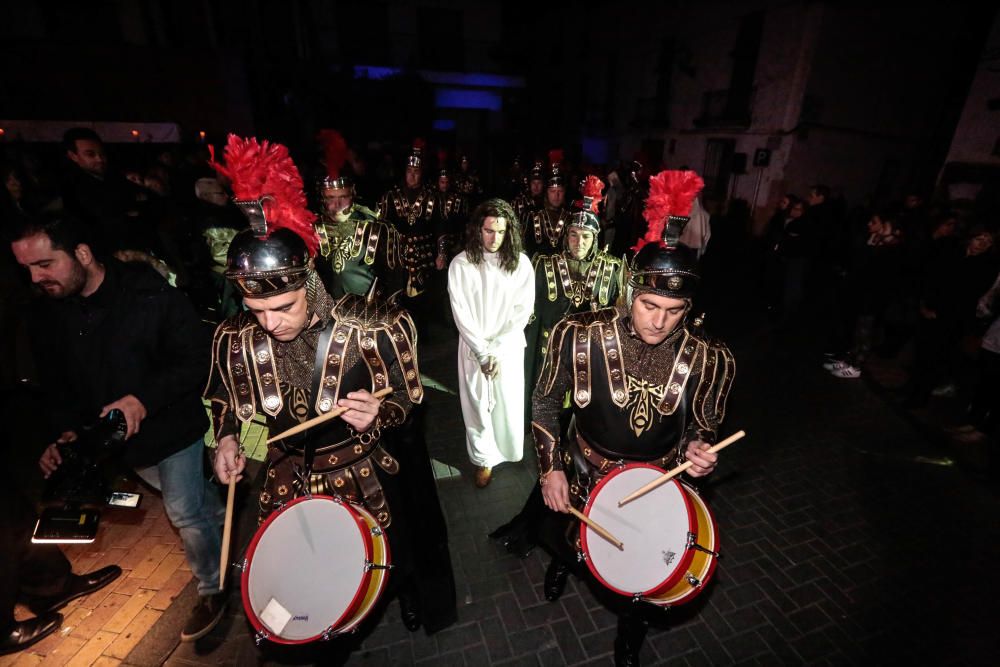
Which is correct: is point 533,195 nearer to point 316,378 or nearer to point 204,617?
point 316,378

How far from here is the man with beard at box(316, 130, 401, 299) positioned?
5621 mm

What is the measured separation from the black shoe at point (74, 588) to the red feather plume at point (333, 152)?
457 centimetres

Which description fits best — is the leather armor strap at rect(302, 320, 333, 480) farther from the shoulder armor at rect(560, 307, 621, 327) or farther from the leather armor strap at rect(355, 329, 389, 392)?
the shoulder armor at rect(560, 307, 621, 327)

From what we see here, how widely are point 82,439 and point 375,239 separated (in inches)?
145

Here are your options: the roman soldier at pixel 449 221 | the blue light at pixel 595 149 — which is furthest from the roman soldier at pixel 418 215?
the blue light at pixel 595 149

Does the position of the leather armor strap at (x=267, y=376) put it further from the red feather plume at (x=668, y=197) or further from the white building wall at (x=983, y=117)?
the white building wall at (x=983, y=117)

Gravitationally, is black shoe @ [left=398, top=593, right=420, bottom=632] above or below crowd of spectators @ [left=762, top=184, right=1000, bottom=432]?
below

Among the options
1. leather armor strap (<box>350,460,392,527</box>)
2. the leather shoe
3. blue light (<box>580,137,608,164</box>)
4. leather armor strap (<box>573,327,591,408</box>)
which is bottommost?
the leather shoe

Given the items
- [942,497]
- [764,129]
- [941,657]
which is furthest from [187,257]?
[764,129]

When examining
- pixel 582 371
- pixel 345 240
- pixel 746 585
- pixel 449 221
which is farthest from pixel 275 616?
pixel 449 221

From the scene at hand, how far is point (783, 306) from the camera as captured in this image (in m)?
9.02

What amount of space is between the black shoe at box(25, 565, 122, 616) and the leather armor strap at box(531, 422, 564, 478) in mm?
3531

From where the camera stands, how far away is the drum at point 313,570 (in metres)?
2.03

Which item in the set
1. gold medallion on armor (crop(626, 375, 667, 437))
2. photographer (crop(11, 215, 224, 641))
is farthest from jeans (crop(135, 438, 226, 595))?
gold medallion on armor (crop(626, 375, 667, 437))
